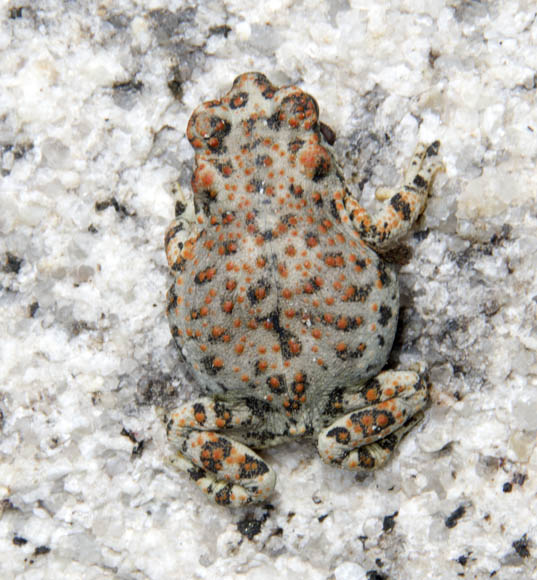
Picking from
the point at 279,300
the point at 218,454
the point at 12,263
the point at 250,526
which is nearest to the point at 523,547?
the point at 250,526

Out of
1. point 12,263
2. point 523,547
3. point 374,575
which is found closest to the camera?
point 523,547

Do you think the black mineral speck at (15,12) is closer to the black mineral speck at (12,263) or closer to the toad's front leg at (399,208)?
the black mineral speck at (12,263)

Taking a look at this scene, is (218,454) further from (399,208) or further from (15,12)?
(15,12)

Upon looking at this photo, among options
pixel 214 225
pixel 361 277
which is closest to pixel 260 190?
pixel 214 225

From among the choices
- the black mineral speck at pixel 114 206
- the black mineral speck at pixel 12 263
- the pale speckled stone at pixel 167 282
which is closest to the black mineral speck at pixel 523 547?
the pale speckled stone at pixel 167 282

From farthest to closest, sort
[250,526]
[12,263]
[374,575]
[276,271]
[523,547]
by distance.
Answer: [12,263]
[250,526]
[374,575]
[523,547]
[276,271]
